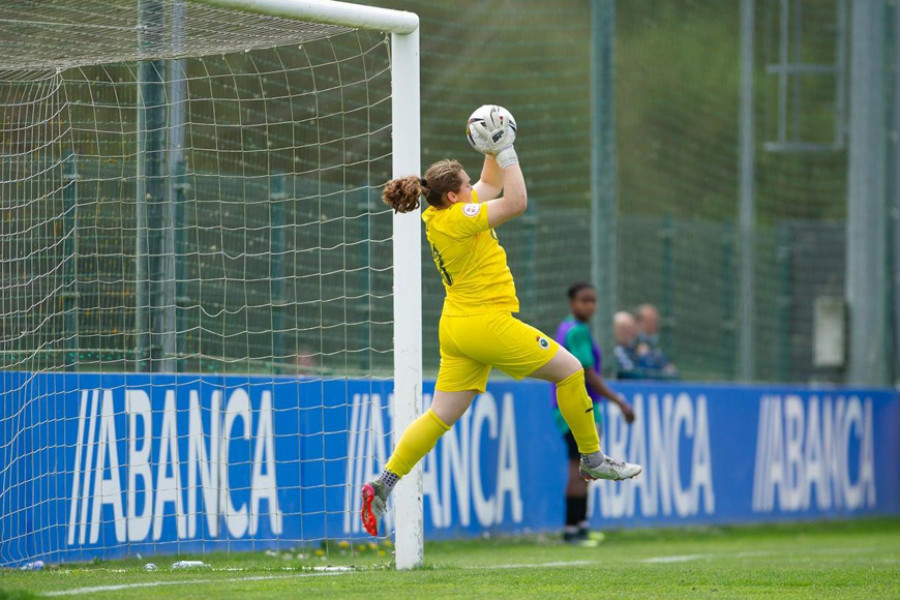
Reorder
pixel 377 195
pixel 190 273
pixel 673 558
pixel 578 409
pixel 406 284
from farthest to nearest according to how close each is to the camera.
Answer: pixel 377 195
pixel 673 558
pixel 190 273
pixel 406 284
pixel 578 409

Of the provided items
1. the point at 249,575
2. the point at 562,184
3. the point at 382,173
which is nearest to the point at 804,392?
the point at 562,184

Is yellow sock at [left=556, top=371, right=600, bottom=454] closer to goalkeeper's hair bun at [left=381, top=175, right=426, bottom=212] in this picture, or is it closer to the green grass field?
the green grass field

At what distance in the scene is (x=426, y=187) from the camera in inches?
328

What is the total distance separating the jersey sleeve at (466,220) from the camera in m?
8.15

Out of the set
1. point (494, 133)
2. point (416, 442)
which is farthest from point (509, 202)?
point (416, 442)

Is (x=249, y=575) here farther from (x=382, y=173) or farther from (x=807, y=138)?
(x=807, y=138)

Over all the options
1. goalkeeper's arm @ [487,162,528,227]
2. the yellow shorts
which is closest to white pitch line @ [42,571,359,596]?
the yellow shorts

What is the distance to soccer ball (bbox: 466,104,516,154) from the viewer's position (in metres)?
8.21

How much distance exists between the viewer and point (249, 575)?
329 inches

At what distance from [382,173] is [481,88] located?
232 centimetres

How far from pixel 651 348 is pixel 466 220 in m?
8.04

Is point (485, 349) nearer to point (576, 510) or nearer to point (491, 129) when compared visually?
point (491, 129)

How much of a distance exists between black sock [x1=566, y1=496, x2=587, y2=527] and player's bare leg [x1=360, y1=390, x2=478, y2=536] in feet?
15.5

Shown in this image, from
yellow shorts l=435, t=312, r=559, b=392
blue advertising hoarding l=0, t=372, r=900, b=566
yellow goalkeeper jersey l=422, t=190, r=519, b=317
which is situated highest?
yellow goalkeeper jersey l=422, t=190, r=519, b=317
